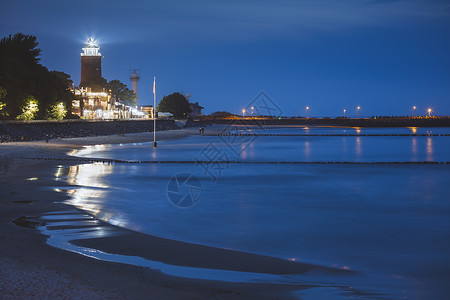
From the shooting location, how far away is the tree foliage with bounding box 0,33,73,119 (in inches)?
3196

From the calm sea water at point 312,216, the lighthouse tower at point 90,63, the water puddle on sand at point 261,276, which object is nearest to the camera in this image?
the water puddle on sand at point 261,276

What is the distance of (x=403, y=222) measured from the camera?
14227 mm

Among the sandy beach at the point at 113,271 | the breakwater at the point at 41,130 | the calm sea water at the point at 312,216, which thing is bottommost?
the calm sea water at the point at 312,216

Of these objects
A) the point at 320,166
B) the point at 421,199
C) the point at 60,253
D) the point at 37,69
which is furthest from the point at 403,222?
the point at 37,69

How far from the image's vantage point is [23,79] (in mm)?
83812

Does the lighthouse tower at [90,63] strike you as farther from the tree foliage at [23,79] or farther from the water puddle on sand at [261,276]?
the water puddle on sand at [261,276]

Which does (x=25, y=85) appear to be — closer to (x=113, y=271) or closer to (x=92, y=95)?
(x=113, y=271)

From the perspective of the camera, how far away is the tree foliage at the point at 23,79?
8119 cm

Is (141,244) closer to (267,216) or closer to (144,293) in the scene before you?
(144,293)

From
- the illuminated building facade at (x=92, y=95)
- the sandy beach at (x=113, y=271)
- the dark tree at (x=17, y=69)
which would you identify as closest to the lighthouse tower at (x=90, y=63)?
the illuminated building facade at (x=92, y=95)

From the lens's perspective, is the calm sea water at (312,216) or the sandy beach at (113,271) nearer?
the sandy beach at (113,271)

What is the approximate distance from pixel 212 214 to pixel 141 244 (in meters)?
4.45

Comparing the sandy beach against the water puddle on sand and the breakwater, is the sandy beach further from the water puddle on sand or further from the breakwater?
the breakwater

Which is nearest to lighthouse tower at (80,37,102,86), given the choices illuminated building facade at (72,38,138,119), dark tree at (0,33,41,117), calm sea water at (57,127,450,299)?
illuminated building facade at (72,38,138,119)
